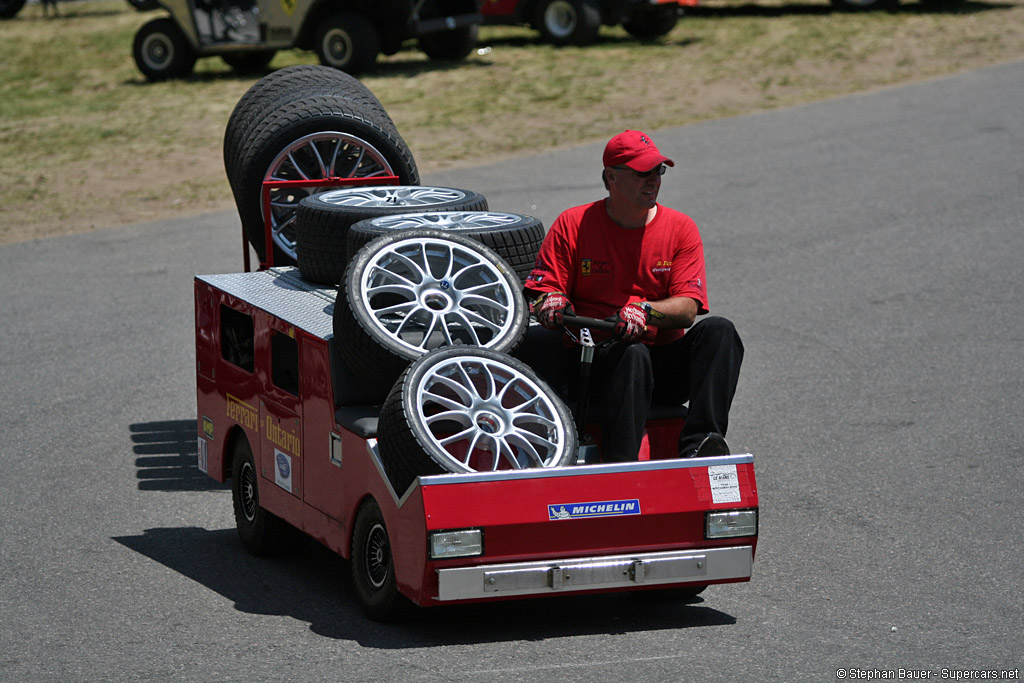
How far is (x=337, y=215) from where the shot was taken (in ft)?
23.4

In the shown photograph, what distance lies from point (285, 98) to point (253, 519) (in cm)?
305

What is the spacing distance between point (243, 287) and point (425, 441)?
2129 millimetres

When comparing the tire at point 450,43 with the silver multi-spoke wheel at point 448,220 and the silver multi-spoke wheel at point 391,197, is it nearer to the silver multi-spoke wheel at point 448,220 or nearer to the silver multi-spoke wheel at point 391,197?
the silver multi-spoke wheel at point 391,197

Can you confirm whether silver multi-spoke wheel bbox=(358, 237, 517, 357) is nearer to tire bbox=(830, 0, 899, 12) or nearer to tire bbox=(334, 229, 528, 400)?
tire bbox=(334, 229, 528, 400)

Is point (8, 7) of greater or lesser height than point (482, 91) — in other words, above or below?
above

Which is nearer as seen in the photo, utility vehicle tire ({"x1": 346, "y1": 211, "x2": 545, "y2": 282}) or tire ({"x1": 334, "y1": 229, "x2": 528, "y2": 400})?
tire ({"x1": 334, "y1": 229, "x2": 528, "y2": 400})

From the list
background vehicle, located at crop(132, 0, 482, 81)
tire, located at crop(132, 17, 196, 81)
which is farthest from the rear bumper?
tire, located at crop(132, 17, 196, 81)

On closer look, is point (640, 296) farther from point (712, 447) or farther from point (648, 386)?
point (712, 447)

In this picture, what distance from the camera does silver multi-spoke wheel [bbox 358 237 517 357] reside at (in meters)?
6.26

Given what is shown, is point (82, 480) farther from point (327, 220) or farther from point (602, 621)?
point (602, 621)

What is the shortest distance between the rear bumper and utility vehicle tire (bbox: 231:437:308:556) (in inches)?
70.2

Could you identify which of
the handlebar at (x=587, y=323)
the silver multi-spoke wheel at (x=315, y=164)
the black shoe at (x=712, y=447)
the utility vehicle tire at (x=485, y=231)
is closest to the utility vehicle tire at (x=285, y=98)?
the silver multi-spoke wheel at (x=315, y=164)

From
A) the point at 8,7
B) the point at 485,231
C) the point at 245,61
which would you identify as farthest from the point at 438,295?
the point at 8,7

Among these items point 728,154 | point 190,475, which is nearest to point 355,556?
point 190,475
